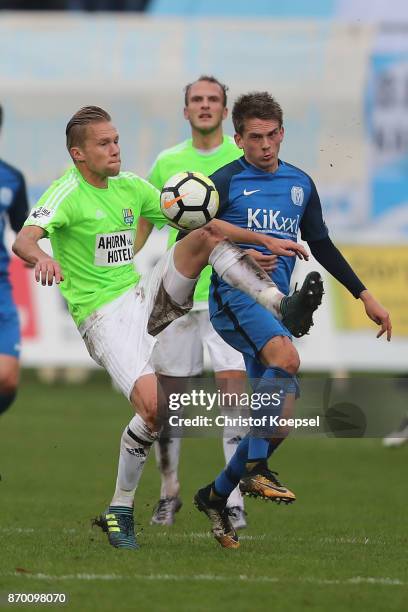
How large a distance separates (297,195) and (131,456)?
5.63 ft

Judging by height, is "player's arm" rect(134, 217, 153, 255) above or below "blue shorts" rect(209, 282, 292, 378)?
above

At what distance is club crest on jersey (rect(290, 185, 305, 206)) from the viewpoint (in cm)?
794

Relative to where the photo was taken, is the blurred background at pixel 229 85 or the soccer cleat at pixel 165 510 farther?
the blurred background at pixel 229 85

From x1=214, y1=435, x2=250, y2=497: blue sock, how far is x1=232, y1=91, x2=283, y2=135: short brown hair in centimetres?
175

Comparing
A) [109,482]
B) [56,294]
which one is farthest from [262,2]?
[109,482]

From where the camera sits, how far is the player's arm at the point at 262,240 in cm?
745

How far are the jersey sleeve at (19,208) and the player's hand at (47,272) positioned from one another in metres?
3.11

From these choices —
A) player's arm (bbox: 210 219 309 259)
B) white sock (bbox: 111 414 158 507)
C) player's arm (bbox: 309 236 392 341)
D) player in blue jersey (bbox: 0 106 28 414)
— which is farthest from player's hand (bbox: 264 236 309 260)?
player in blue jersey (bbox: 0 106 28 414)

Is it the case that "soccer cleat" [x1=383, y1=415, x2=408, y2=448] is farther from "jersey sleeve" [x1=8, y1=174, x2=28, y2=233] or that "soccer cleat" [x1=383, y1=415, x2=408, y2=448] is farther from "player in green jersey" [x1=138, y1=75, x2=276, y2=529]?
"jersey sleeve" [x1=8, y1=174, x2=28, y2=233]

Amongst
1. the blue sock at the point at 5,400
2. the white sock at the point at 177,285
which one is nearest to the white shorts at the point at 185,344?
Answer: the blue sock at the point at 5,400

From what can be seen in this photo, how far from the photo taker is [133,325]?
25.1 ft

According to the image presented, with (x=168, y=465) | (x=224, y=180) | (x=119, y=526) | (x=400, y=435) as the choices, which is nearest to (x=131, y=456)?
(x=119, y=526)

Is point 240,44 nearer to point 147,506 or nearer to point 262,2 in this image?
point 262,2

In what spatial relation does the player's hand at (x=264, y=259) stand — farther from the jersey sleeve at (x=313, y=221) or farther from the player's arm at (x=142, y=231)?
the player's arm at (x=142, y=231)
